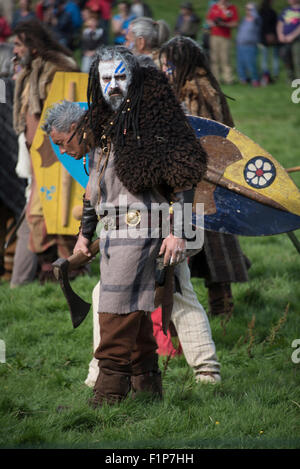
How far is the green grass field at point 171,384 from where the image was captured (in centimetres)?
377

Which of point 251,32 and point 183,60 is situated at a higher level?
point 251,32

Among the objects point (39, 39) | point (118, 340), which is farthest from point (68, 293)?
point (39, 39)

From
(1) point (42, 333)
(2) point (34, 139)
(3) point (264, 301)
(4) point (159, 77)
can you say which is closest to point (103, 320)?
(4) point (159, 77)

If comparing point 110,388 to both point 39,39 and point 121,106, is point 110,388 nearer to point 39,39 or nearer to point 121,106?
point 121,106

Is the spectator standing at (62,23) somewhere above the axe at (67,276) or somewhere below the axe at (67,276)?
above

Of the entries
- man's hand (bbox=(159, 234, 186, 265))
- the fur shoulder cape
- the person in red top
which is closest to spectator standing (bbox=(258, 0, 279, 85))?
the person in red top

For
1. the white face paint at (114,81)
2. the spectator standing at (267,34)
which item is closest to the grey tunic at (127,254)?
the white face paint at (114,81)

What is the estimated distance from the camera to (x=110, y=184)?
3904 mm

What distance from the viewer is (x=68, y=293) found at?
13.7ft

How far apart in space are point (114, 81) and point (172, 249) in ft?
2.73

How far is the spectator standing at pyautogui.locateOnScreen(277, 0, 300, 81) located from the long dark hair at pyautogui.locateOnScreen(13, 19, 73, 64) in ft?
30.9

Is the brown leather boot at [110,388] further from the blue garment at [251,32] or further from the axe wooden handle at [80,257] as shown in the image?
the blue garment at [251,32]

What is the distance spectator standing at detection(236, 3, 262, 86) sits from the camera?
55.7 ft

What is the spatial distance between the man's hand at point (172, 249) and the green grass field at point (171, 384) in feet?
2.48
